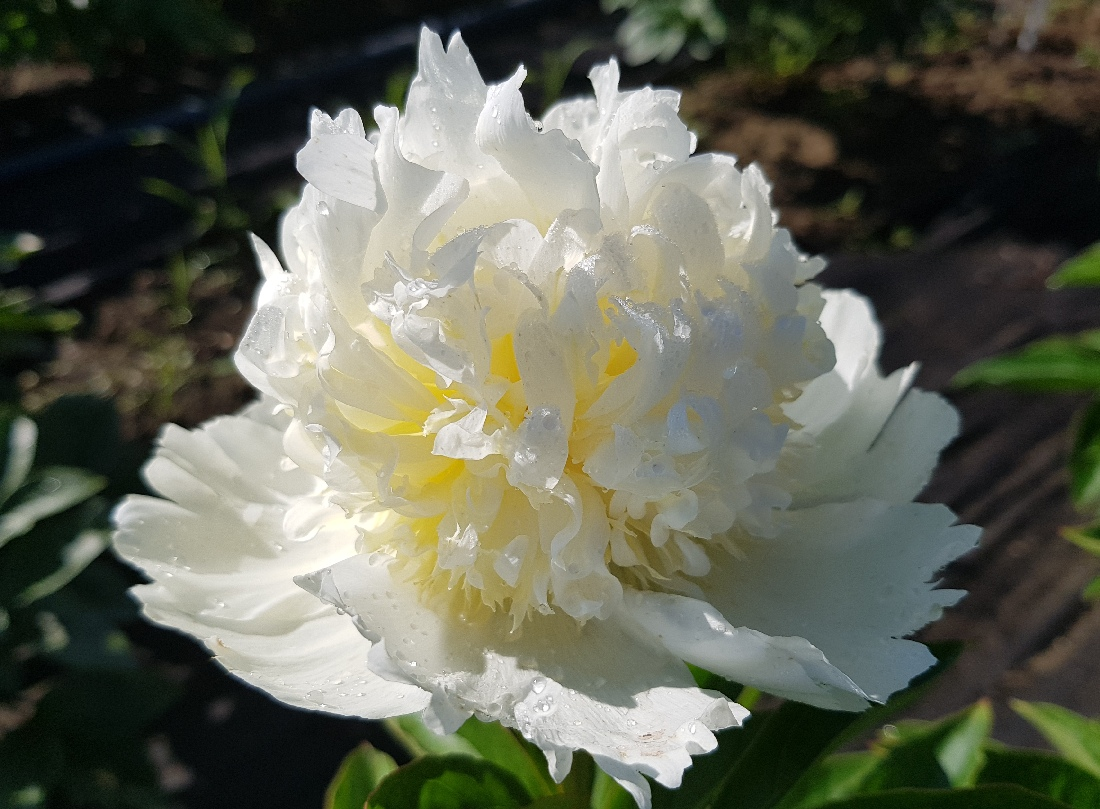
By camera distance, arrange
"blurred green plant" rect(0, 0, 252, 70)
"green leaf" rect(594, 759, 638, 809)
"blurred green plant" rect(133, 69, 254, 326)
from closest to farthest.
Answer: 1. "green leaf" rect(594, 759, 638, 809)
2. "blurred green plant" rect(0, 0, 252, 70)
3. "blurred green plant" rect(133, 69, 254, 326)

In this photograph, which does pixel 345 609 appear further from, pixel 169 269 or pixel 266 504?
pixel 169 269

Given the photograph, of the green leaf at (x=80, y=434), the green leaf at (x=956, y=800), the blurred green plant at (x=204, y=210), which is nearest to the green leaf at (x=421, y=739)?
the green leaf at (x=956, y=800)

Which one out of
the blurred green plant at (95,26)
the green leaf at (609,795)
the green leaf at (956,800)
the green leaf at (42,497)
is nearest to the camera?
the green leaf at (956,800)

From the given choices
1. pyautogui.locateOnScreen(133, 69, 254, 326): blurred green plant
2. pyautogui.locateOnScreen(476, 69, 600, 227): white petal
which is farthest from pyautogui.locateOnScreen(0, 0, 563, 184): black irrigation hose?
pyautogui.locateOnScreen(476, 69, 600, 227): white petal

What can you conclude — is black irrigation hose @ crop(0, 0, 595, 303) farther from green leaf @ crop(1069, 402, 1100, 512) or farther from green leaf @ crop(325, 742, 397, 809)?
green leaf @ crop(1069, 402, 1100, 512)

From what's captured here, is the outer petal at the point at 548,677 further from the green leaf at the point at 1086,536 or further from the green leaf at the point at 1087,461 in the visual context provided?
the green leaf at the point at 1087,461

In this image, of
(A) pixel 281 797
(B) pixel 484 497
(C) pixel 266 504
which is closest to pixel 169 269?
(A) pixel 281 797

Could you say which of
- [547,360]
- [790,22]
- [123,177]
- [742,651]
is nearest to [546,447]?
[547,360]
